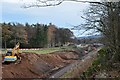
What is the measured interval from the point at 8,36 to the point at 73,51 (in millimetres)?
29191

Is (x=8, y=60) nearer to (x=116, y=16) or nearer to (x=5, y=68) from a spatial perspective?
(x=5, y=68)

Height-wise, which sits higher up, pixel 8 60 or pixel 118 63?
pixel 118 63

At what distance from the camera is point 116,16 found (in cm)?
1005

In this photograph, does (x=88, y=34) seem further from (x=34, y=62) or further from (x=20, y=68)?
(x=34, y=62)

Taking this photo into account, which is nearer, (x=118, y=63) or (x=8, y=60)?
(x=118, y=63)

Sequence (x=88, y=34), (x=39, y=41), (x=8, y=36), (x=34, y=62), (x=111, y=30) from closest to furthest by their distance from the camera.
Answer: (x=111, y=30)
(x=88, y=34)
(x=34, y=62)
(x=8, y=36)
(x=39, y=41)

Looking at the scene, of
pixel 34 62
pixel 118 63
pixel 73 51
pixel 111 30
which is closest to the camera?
pixel 118 63

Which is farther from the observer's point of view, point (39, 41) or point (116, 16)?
point (39, 41)

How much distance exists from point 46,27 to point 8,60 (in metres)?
38.6

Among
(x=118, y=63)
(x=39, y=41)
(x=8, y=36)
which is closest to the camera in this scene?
(x=118, y=63)

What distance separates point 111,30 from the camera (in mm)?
10852

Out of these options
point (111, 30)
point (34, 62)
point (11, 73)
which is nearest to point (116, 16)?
point (111, 30)

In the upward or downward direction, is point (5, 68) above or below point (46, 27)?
below

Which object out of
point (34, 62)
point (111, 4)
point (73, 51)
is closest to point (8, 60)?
point (34, 62)
